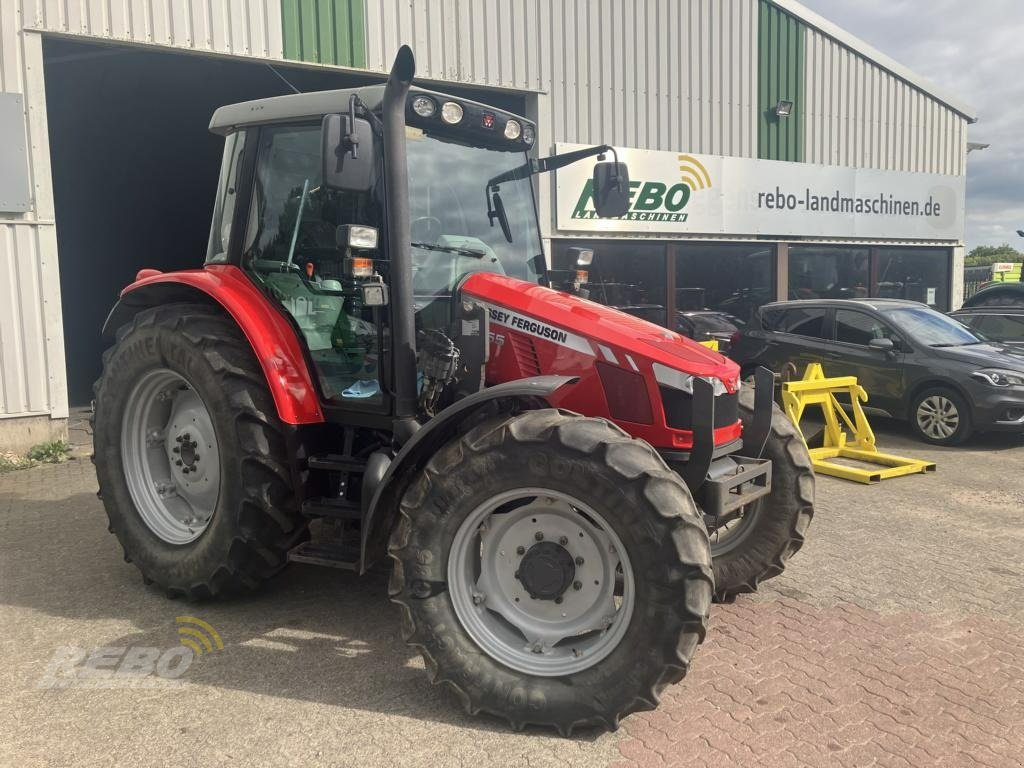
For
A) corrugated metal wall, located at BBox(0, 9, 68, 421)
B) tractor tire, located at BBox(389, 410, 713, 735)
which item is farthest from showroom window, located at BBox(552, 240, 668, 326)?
tractor tire, located at BBox(389, 410, 713, 735)

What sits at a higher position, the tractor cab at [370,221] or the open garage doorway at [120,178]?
the open garage doorway at [120,178]

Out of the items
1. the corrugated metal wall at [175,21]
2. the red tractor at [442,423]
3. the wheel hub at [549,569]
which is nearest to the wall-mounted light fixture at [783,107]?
the corrugated metal wall at [175,21]

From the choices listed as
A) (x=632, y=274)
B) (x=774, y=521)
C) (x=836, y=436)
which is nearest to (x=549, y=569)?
(x=774, y=521)

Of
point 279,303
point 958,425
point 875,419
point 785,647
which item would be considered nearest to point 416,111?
point 279,303

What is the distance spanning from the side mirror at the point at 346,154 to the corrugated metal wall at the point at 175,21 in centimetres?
635

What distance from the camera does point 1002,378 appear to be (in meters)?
8.78

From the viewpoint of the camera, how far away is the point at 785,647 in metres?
3.83

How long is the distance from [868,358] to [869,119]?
714 cm

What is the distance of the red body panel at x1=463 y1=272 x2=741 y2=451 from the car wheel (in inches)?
248

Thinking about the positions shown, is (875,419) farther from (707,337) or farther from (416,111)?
(416,111)

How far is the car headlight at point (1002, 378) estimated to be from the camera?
8.74 metres

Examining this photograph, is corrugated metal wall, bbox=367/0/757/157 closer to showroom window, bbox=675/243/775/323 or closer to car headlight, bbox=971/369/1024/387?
showroom window, bbox=675/243/775/323

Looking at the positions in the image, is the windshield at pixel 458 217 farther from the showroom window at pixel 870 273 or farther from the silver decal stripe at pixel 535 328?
the showroom window at pixel 870 273

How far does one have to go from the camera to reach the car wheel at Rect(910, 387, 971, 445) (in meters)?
8.90
